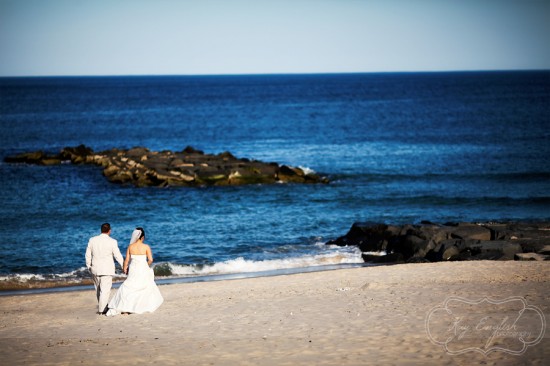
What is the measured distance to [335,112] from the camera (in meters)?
112

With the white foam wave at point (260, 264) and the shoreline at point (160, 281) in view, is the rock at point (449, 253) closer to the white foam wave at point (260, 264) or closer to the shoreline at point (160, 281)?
the shoreline at point (160, 281)

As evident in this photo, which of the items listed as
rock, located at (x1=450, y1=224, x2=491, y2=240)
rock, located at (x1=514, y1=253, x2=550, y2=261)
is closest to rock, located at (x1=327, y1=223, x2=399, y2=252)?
rock, located at (x1=450, y1=224, x2=491, y2=240)

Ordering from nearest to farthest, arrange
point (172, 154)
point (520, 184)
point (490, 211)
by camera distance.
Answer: point (490, 211) → point (520, 184) → point (172, 154)

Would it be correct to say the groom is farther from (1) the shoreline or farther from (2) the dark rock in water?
(2) the dark rock in water

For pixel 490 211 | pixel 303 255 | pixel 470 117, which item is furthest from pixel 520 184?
pixel 470 117

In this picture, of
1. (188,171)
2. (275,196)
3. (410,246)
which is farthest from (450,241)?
(188,171)

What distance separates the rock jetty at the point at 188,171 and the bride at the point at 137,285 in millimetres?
26175

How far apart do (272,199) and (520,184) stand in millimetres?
16291

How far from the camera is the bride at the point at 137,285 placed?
14.3 m

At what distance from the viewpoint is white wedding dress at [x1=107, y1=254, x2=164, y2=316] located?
14.4m

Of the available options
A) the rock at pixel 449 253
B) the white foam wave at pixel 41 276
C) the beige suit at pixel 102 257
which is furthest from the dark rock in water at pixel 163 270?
the rock at pixel 449 253

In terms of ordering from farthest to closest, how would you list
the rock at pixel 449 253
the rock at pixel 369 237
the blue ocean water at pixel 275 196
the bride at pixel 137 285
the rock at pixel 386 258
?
the blue ocean water at pixel 275 196
the rock at pixel 369 237
the rock at pixel 386 258
the rock at pixel 449 253
the bride at pixel 137 285

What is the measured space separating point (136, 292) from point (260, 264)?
967 centimetres

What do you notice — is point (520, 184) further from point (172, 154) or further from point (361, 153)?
point (172, 154)
